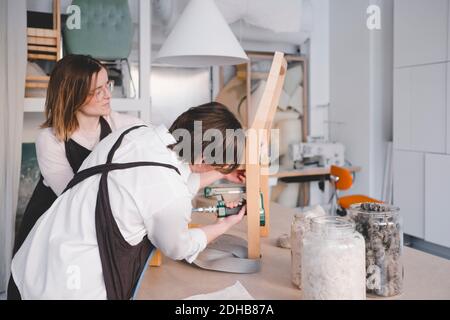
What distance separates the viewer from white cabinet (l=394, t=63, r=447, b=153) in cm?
354

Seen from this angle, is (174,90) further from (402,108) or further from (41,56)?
(402,108)

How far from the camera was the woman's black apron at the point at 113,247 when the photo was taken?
3.39ft

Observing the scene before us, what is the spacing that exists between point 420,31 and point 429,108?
67 centimetres

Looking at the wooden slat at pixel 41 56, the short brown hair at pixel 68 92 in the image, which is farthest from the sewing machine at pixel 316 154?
the short brown hair at pixel 68 92

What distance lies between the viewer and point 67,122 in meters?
1.73

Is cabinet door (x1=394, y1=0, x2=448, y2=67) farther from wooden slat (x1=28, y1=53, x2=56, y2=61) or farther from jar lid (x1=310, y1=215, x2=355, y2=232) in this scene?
jar lid (x1=310, y1=215, x2=355, y2=232)

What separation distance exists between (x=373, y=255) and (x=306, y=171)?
310 centimetres

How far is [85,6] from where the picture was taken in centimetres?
294

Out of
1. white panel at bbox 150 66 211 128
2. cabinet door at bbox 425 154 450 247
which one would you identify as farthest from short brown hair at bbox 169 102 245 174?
cabinet door at bbox 425 154 450 247

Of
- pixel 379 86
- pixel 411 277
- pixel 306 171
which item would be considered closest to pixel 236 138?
pixel 411 277

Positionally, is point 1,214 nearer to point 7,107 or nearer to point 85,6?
point 7,107

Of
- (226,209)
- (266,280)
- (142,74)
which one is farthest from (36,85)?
(266,280)

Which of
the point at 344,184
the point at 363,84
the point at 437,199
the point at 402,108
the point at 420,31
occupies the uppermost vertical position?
the point at 420,31
